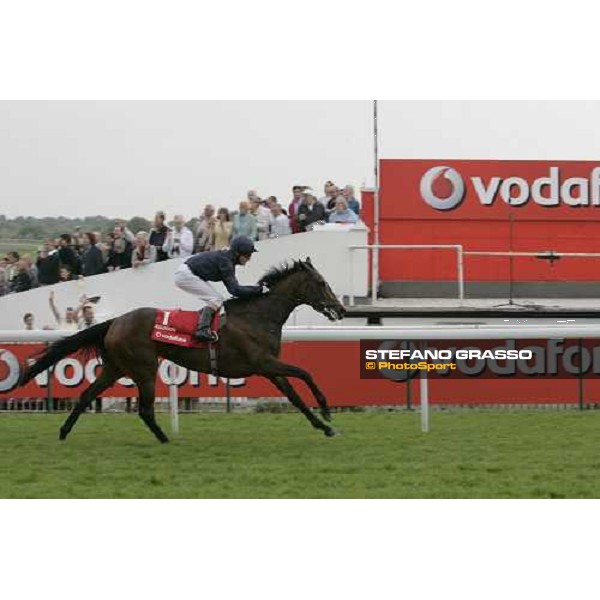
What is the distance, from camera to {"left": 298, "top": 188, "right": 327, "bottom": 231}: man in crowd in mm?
14367

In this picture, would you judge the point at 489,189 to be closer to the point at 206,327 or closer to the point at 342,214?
the point at 342,214

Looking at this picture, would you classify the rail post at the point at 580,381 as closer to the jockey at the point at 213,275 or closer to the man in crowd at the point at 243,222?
the man in crowd at the point at 243,222

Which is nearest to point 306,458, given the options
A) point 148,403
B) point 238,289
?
point 148,403

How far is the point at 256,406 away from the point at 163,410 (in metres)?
0.98

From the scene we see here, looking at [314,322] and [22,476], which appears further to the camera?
[314,322]

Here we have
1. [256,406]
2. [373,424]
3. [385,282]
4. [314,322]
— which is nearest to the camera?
[373,424]

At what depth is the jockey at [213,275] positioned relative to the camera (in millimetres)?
9977

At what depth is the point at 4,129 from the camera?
48.1 ft

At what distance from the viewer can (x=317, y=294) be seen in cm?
1036

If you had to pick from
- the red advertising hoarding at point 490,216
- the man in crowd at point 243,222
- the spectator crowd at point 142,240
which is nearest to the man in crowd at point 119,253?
the spectator crowd at point 142,240

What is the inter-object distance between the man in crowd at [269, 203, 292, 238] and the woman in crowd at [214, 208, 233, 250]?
0.61m

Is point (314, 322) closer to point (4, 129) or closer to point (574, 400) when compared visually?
point (574, 400)

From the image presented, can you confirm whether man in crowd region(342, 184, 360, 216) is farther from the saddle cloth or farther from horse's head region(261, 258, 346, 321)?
the saddle cloth

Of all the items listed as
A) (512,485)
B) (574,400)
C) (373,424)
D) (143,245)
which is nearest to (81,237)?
(143,245)
